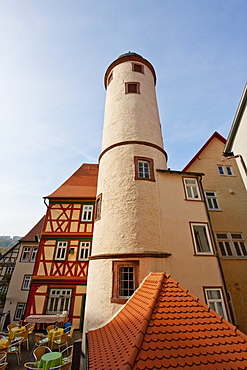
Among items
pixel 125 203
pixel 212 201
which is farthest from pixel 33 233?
pixel 212 201

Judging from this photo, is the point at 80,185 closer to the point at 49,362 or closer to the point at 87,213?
the point at 87,213

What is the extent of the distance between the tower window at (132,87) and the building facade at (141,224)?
1.12 meters

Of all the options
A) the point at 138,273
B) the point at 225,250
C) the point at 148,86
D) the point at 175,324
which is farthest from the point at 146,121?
the point at 175,324

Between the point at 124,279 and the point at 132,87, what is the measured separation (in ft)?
36.8

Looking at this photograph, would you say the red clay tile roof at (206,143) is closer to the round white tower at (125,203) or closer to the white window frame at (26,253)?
the round white tower at (125,203)

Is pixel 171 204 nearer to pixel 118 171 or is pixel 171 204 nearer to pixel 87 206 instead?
pixel 118 171

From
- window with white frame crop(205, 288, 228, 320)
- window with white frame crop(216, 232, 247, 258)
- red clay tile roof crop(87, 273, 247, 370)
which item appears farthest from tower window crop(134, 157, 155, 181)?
window with white frame crop(216, 232, 247, 258)

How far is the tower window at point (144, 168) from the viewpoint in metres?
8.97

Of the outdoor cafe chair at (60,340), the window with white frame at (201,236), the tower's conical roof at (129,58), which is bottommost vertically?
the outdoor cafe chair at (60,340)

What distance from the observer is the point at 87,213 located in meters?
15.4

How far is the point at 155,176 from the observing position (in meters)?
9.20

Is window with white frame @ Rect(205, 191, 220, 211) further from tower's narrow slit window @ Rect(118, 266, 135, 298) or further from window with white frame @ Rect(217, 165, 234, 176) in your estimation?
tower's narrow slit window @ Rect(118, 266, 135, 298)

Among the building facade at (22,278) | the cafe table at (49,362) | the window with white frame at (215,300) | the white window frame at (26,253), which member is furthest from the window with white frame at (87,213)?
the window with white frame at (215,300)

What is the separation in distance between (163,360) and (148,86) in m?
13.7
